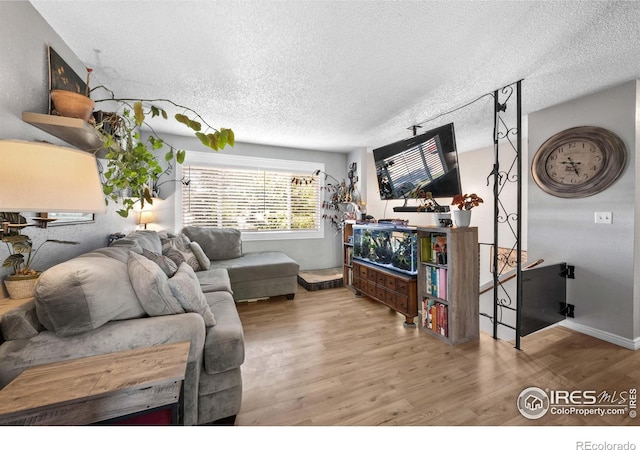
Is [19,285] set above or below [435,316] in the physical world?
above

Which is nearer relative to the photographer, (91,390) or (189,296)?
(91,390)

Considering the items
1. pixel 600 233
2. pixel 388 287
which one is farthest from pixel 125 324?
pixel 600 233

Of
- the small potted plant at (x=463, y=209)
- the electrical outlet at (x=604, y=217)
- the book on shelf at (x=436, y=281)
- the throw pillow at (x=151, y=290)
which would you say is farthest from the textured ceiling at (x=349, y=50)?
the book on shelf at (x=436, y=281)

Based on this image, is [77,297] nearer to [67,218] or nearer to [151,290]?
[151,290]

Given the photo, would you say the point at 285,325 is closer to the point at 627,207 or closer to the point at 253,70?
the point at 253,70

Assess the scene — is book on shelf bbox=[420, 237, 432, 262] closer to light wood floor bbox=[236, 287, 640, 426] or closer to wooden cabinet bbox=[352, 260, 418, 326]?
wooden cabinet bbox=[352, 260, 418, 326]

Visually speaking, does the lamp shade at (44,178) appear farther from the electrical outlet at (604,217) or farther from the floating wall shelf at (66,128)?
the electrical outlet at (604,217)

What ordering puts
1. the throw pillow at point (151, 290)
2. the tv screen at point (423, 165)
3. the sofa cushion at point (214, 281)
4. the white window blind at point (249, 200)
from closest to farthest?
the throw pillow at point (151, 290)
the sofa cushion at point (214, 281)
the tv screen at point (423, 165)
the white window blind at point (249, 200)

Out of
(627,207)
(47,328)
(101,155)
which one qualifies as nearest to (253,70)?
(101,155)

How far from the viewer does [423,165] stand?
9.20ft

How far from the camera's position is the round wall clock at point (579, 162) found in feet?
7.39

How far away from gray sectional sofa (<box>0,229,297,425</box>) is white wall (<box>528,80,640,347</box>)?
3259 mm

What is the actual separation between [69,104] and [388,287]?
10.1ft

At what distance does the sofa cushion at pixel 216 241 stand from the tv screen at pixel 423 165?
93.6 inches
